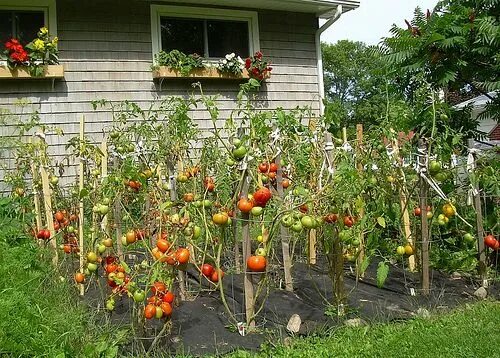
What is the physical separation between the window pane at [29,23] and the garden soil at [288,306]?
506cm

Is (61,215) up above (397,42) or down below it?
below

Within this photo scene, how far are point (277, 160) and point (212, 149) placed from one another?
Result: 64 centimetres

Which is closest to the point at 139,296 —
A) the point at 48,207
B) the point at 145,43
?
the point at 48,207

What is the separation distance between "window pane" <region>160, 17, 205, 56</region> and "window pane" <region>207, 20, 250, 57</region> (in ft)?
0.58

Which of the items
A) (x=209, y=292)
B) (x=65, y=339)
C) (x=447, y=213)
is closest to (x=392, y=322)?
(x=447, y=213)

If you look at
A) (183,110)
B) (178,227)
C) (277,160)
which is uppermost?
(183,110)

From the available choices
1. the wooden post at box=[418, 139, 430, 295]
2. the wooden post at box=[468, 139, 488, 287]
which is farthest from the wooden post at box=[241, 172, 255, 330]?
the wooden post at box=[468, 139, 488, 287]

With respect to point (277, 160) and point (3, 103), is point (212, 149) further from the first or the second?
point (3, 103)

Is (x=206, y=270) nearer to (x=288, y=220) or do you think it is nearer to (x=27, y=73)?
(x=288, y=220)

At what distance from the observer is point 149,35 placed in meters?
8.67

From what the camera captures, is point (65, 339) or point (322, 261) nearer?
point (65, 339)

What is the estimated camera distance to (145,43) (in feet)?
28.3

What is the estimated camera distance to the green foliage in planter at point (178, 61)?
8.38 meters

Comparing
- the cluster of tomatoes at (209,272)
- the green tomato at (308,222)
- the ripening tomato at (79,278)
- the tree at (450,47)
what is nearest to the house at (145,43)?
the tree at (450,47)
